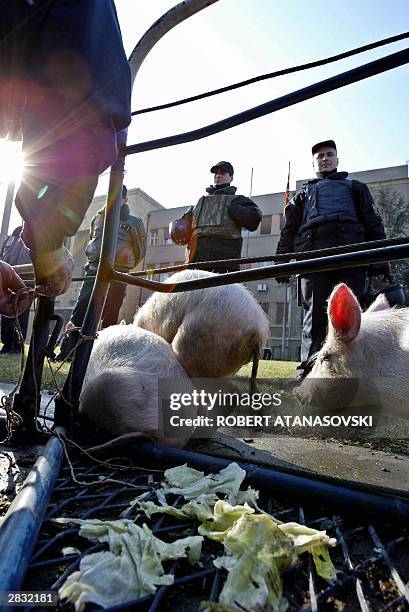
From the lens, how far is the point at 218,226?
167 inches

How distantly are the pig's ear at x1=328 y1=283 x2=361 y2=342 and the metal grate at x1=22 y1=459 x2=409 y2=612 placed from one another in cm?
65

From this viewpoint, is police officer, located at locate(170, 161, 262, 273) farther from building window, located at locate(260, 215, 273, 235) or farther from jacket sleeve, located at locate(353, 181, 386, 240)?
building window, located at locate(260, 215, 273, 235)

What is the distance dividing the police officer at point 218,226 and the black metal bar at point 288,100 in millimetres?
2452

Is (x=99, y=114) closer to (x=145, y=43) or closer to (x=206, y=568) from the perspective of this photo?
(x=145, y=43)

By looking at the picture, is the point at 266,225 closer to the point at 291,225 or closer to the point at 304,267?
the point at 291,225

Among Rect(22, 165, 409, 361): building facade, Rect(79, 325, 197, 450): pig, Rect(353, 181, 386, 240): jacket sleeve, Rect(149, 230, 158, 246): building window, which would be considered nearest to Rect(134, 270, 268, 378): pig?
Rect(79, 325, 197, 450): pig

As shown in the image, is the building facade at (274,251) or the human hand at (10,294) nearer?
the human hand at (10,294)

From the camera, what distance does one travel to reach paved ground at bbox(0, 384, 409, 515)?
1.26 m

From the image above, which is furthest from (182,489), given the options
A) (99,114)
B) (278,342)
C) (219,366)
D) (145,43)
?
(278,342)

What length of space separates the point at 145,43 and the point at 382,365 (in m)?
1.64

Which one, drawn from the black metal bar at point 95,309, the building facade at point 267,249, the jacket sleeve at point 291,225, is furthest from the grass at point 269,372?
the building facade at point 267,249

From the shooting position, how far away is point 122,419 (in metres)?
1.44

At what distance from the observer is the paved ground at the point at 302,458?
126 cm

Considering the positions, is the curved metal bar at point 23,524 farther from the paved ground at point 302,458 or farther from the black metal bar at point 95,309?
the black metal bar at point 95,309
